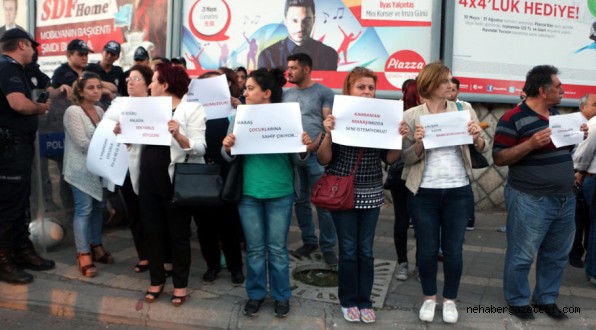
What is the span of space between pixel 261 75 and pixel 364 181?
1080mm

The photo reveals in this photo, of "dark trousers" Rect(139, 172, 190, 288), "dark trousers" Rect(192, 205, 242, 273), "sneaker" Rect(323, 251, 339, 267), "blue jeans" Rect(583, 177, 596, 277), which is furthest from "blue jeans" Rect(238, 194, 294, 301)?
"blue jeans" Rect(583, 177, 596, 277)

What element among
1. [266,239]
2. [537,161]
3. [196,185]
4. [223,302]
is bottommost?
[223,302]

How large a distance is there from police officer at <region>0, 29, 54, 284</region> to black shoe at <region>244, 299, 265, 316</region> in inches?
79.9

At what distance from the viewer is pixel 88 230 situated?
16.2 feet

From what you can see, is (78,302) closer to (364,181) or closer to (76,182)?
(76,182)

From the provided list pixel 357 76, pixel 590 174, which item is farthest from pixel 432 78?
pixel 590 174

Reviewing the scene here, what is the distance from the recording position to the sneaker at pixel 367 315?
388cm

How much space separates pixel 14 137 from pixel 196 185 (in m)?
1.81

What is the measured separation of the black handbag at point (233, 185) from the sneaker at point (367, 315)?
4.03 feet

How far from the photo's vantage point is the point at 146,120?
13.0ft

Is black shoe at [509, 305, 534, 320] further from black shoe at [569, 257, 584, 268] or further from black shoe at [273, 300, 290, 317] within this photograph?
black shoe at [273, 300, 290, 317]

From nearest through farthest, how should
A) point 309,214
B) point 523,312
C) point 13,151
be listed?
point 523,312 → point 13,151 → point 309,214

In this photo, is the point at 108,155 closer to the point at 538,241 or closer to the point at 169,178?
the point at 169,178

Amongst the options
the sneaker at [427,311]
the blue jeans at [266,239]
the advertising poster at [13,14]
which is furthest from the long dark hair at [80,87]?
the advertising poster at [13,14]
